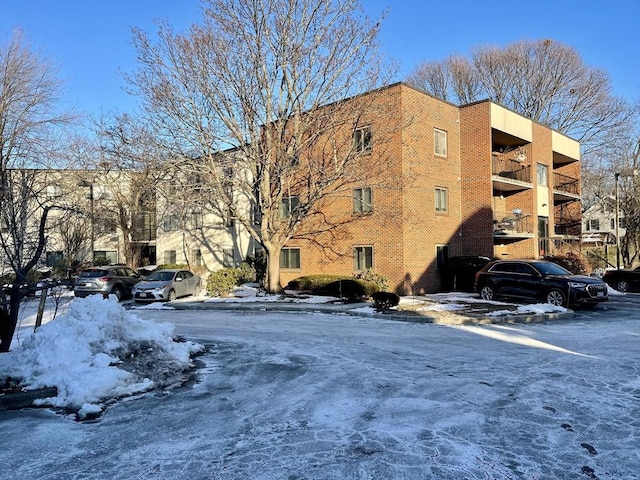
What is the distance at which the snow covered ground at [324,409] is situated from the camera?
14.1 ft

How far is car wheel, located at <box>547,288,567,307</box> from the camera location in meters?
16.3

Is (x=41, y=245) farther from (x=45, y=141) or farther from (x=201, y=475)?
(x=45, y=141)

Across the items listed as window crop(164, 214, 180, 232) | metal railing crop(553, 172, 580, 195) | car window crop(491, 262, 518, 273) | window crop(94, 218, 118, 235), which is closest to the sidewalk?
car window crop(491, 262, 518, 273)

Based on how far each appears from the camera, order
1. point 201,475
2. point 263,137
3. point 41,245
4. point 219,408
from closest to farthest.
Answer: point 201,475, point 219,408, point 41,245, point 263,137

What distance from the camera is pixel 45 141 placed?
80.9ft

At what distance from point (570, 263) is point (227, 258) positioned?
68.6 feet

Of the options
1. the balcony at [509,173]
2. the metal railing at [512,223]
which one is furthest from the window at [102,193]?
the metal railing at [512,223]

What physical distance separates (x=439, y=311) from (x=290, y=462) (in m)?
11.6

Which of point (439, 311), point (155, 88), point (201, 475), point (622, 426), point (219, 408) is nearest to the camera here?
point (201, 475)

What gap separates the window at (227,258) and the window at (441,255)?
550 inches

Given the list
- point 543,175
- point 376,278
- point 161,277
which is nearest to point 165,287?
point 161,277

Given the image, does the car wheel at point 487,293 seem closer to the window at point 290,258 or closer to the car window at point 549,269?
the car window at point 549,269

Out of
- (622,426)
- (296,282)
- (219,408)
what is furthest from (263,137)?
(622,426)

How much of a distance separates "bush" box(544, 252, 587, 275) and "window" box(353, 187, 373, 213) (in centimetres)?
1180
